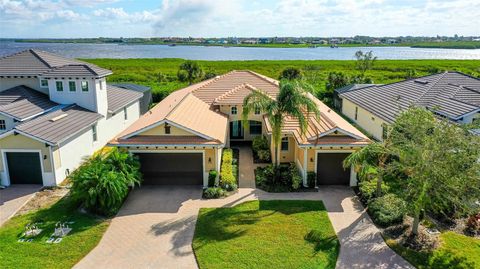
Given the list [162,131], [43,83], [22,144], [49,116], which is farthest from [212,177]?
[43,83]

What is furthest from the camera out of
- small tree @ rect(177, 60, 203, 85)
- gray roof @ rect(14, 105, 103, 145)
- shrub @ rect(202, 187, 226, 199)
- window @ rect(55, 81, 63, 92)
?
small tree @ rect(177, 60, 203, 85)

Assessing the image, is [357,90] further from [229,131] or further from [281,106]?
[281,106]

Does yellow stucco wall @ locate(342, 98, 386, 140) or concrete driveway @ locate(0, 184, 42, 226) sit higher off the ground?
yellow stucco wall @ locate(342, 98, 386, 140)

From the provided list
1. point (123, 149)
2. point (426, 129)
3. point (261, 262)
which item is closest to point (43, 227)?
point (123, 149)

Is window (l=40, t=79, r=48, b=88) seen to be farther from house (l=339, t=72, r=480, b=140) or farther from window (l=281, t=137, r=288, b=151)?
house (l=339, t=72, r=480, b=140)

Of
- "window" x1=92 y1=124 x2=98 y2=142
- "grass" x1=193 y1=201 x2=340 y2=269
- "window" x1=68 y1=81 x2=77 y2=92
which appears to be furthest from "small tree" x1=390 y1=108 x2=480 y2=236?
"window" x1=68 y1=81 x2=77 y2=92

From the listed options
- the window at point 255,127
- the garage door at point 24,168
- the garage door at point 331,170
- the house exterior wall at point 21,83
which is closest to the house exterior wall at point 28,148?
the garage door at point 24,168

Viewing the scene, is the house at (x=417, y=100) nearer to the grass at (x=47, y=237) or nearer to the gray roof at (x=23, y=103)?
the grass at (x=47, y=237)
